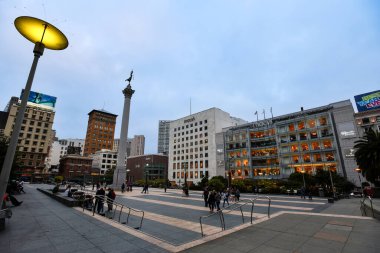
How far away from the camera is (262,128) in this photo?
2613 inches

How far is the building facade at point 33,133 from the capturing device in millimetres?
80250

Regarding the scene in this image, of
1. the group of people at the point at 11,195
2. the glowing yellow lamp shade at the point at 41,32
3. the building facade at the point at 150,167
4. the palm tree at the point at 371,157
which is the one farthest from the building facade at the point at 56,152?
the glowing yellow lamp shade at the point at 41,32

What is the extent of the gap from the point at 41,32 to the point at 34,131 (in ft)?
331

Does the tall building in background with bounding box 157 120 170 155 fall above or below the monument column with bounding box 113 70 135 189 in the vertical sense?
above

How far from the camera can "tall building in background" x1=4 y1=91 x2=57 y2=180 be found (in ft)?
263

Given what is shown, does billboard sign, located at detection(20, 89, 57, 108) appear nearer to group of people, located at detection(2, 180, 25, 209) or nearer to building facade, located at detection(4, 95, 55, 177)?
building facade, located at detection(4, 95, 55, 177)

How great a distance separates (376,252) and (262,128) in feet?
206

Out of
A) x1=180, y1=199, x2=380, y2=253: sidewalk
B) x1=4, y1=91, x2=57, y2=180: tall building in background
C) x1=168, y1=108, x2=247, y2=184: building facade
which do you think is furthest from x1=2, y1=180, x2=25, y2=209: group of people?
x1=4, y1=91, x2=57, y2=180: tall building in background

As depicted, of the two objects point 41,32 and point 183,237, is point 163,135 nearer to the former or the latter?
point 183,237

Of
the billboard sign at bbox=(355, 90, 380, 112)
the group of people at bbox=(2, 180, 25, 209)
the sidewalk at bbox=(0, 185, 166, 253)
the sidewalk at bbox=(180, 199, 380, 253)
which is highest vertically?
the billboard sign at bbox=(355, 90, 380, 112)

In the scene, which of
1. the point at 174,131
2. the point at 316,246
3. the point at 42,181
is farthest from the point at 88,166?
the point at 316,246

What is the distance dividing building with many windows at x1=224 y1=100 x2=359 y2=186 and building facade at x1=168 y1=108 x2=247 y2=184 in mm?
14362

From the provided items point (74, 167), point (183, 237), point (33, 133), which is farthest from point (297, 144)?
point (74, 167)

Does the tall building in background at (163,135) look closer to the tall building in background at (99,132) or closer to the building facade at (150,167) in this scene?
the tall building in background at (99,132)
